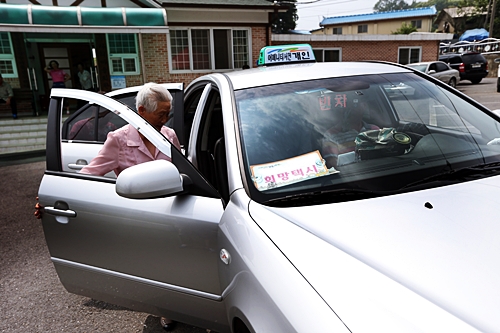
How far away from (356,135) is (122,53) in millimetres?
13480

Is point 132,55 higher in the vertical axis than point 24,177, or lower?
higher

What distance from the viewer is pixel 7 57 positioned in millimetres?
13211

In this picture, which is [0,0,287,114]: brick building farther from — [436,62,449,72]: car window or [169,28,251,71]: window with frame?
[436,62,449,72]: car window

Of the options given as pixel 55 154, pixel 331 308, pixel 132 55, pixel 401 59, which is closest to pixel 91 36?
pixel 132 55

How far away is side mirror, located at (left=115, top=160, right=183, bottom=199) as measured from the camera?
1.76 meters

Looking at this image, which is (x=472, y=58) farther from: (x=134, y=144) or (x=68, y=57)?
(x=134, y=144)

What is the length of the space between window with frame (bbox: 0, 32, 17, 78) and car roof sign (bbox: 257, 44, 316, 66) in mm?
13217

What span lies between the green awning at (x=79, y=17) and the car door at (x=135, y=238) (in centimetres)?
1072

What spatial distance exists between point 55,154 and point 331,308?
6.63ft

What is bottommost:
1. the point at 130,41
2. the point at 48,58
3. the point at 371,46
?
the point at 48,58

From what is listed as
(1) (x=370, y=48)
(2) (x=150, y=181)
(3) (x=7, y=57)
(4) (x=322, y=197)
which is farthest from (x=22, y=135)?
(1) (x=370, y=48)

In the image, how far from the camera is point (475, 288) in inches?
46.1

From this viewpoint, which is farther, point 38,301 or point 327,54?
point 327,54

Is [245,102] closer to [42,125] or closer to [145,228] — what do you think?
[145,228]
